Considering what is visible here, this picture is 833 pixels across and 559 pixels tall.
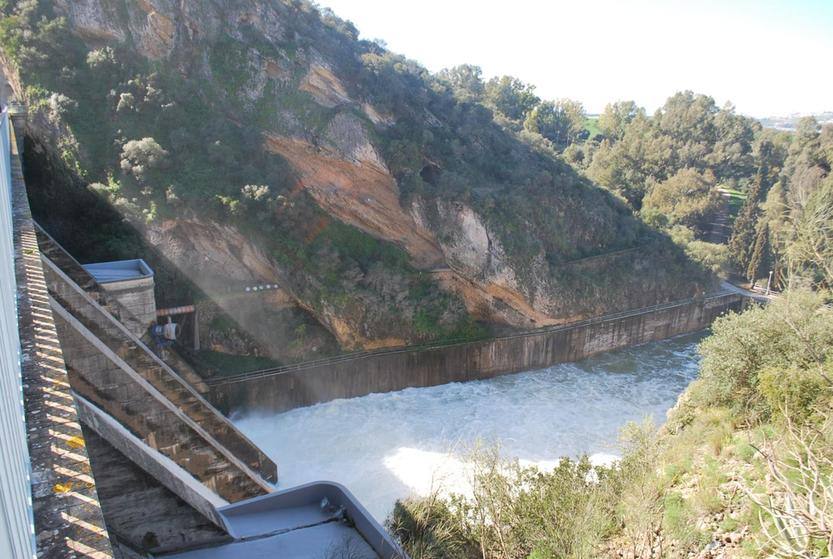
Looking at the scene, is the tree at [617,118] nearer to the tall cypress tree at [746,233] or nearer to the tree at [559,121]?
the tree at [559,121]

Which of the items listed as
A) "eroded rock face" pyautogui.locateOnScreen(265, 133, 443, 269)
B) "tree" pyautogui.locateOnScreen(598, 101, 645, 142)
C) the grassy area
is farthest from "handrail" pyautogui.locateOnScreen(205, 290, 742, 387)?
"tree" pyautogui.locateOnScreen(598, 101, 645, 142)

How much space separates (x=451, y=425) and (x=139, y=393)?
36.9ft

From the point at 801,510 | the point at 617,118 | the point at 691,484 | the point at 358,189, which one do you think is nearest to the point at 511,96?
the point at 617,118

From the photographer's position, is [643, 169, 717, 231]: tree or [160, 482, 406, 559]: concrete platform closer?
[160, 482, 406, 559]: concrete platform

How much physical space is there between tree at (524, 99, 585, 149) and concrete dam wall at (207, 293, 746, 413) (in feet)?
90.1

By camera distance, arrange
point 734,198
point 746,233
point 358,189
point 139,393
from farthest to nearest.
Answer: point 734,198 → point 746,233 → point 358,189 → point 139,393

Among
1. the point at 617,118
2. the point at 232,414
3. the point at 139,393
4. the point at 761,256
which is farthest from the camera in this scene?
the point at 617,118

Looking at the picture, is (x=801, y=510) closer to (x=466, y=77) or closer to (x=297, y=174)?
(x=297, y=174)

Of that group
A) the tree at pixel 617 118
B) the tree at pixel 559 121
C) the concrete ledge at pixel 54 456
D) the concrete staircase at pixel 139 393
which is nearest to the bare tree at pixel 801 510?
the concrete ledge at pixel 54 456

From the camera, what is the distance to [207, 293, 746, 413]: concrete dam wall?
18359 mm

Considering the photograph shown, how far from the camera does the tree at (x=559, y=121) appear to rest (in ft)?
164

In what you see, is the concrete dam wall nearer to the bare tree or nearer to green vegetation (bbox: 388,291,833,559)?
green vegetation (bbox: 388,291,833,559)

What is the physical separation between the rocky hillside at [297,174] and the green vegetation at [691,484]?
1215cm

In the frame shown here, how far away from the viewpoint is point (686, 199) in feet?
124
